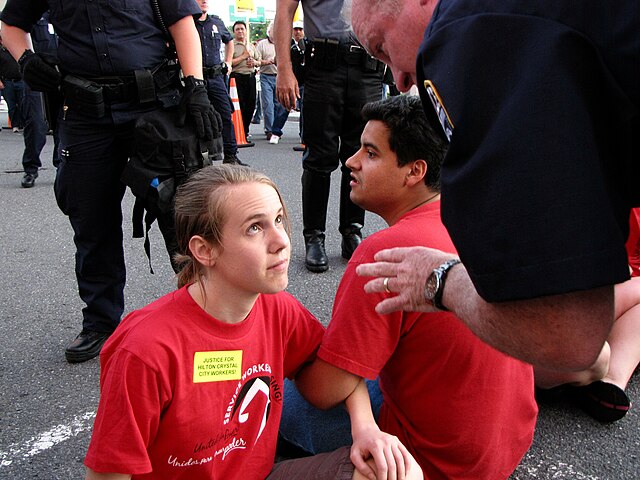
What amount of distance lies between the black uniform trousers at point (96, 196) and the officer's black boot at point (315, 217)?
1333mm

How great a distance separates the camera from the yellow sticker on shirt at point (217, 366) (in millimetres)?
1571

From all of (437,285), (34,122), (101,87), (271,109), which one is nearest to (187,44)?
(101,87)

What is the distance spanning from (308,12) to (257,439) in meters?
2.70

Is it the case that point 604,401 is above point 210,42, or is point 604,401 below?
below

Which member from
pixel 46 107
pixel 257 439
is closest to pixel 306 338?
pixel 257 439

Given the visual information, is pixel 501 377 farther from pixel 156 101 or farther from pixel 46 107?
pixel 46 107

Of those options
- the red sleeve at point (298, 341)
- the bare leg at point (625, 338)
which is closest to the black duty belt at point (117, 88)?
the red sleeve at point (298, 341)

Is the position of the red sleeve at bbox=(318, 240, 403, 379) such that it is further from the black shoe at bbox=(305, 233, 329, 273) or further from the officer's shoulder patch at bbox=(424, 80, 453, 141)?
the black shoe at bbox=(305, 233, 329, 273)

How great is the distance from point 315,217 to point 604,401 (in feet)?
6.71

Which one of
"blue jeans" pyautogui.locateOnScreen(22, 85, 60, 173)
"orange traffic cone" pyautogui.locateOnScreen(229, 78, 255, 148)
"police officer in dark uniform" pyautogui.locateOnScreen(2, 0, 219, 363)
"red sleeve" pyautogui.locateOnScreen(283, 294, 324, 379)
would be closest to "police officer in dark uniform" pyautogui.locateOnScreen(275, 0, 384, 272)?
"police officer in dark uniform" pyautogui.locateOnScreen(2, 0, 219, 363)

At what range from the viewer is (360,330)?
1.61m

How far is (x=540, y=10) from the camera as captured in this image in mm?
817

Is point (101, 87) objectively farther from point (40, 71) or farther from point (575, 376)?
point (575, 376)

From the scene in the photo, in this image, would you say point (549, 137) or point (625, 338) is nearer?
point (549, 137)
